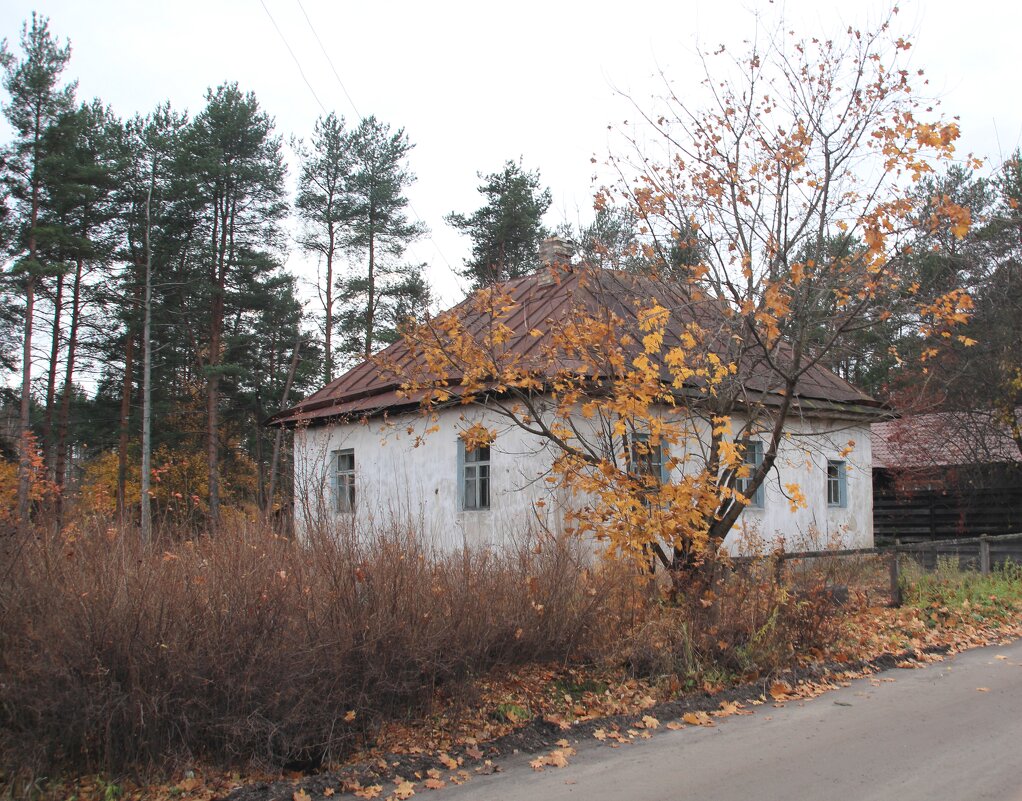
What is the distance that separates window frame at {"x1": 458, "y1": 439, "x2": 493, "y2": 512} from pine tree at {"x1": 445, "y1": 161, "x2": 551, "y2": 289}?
15.0 meters

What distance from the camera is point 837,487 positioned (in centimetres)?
1912

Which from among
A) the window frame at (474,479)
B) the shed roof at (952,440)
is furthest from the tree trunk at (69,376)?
the shed roof at (952,440)

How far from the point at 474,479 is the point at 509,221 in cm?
1731

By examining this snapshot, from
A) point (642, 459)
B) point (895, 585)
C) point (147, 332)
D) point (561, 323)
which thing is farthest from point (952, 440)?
point (147, 332)

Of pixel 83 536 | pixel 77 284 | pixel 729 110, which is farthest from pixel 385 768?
pixel 77 284

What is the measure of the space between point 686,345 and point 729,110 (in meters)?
3.08

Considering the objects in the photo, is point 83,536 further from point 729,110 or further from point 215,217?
point 215,217

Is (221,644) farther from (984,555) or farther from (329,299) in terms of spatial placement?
(329,299)

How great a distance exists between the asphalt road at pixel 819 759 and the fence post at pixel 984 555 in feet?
23.2

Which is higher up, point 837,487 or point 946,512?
point 837,487

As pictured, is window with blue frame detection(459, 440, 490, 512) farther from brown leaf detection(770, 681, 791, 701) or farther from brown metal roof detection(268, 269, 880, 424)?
brown leaf detection(770, 681, 791, 701)

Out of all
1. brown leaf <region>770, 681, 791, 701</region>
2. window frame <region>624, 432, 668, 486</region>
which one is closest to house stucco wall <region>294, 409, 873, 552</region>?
window frame <region>624, 432, 668, 486</region>

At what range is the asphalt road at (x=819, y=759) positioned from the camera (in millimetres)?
5301

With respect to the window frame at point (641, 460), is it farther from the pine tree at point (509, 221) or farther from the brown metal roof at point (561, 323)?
the pine tree at point (509, 221)
